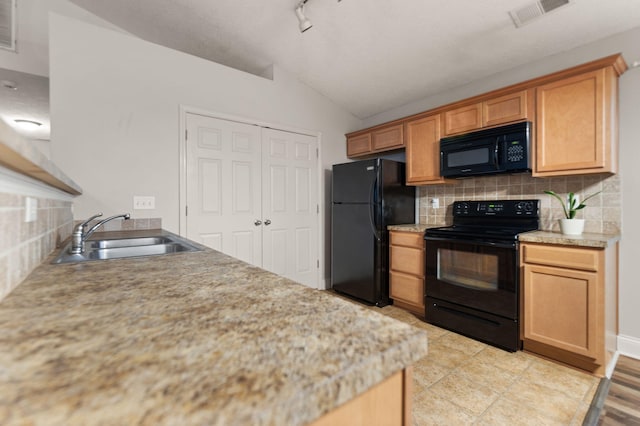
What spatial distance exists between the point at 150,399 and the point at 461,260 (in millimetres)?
2591

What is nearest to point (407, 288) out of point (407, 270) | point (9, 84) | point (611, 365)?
point (407, 270)

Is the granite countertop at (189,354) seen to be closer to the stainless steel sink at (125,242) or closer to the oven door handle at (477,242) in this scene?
the stainless steel sink at (125,242)

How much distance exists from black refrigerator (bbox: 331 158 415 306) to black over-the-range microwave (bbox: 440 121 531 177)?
0.60 metres

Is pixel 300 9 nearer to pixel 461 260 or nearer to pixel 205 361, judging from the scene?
pixel 461 260

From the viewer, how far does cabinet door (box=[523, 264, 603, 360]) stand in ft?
6.16

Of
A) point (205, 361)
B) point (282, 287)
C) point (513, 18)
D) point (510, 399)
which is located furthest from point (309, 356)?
point (513, 18)

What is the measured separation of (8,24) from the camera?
201cm

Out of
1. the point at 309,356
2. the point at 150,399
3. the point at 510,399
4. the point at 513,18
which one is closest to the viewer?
the point at 150,399

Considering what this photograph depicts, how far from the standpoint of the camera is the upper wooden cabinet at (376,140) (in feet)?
10.9

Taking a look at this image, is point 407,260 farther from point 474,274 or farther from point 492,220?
point 492,220

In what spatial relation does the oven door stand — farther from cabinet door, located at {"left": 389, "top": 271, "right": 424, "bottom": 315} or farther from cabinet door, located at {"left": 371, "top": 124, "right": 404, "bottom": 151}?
cabinet door, located at {"left": 371, "top": 124, "right": 404, "bottom": 151}

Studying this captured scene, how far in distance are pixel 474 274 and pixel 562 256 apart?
0.60m

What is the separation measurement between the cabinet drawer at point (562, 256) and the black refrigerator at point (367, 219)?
4.33ft

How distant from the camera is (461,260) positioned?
249 centimetres
